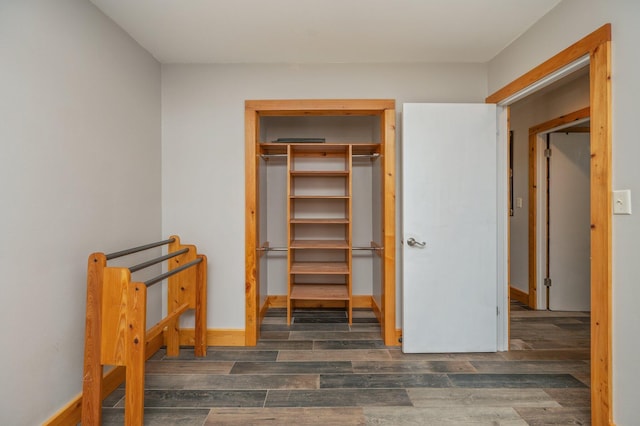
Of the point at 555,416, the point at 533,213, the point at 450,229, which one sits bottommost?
the point at 555,416

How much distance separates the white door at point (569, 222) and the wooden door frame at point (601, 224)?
2.24 m

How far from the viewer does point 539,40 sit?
6.48 feet

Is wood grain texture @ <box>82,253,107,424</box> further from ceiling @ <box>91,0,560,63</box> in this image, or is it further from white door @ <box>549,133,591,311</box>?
white door @ <box>549,133,591,311</box>

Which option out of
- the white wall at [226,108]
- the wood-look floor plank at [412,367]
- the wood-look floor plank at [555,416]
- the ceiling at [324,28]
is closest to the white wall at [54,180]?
the ceiling at [324,28]

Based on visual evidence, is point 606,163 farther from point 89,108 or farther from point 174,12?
point 89,108

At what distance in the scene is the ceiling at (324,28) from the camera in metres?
1.82

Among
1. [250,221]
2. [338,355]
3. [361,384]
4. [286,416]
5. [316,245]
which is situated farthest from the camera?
[316,245]

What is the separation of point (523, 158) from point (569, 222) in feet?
2.89

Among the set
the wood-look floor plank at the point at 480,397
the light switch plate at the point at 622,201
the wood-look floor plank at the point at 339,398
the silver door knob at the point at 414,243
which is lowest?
the wood-look floor plank at the point at 480,397

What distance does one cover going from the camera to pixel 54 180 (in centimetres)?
154

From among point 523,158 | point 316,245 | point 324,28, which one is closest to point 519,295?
point 523,158

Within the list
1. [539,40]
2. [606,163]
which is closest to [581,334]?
[606,163]

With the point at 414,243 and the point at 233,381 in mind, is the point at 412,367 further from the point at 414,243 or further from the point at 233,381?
the point at 233,381

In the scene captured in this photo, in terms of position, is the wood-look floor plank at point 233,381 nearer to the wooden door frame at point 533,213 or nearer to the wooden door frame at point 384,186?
the wooden door frame at point 384,186
